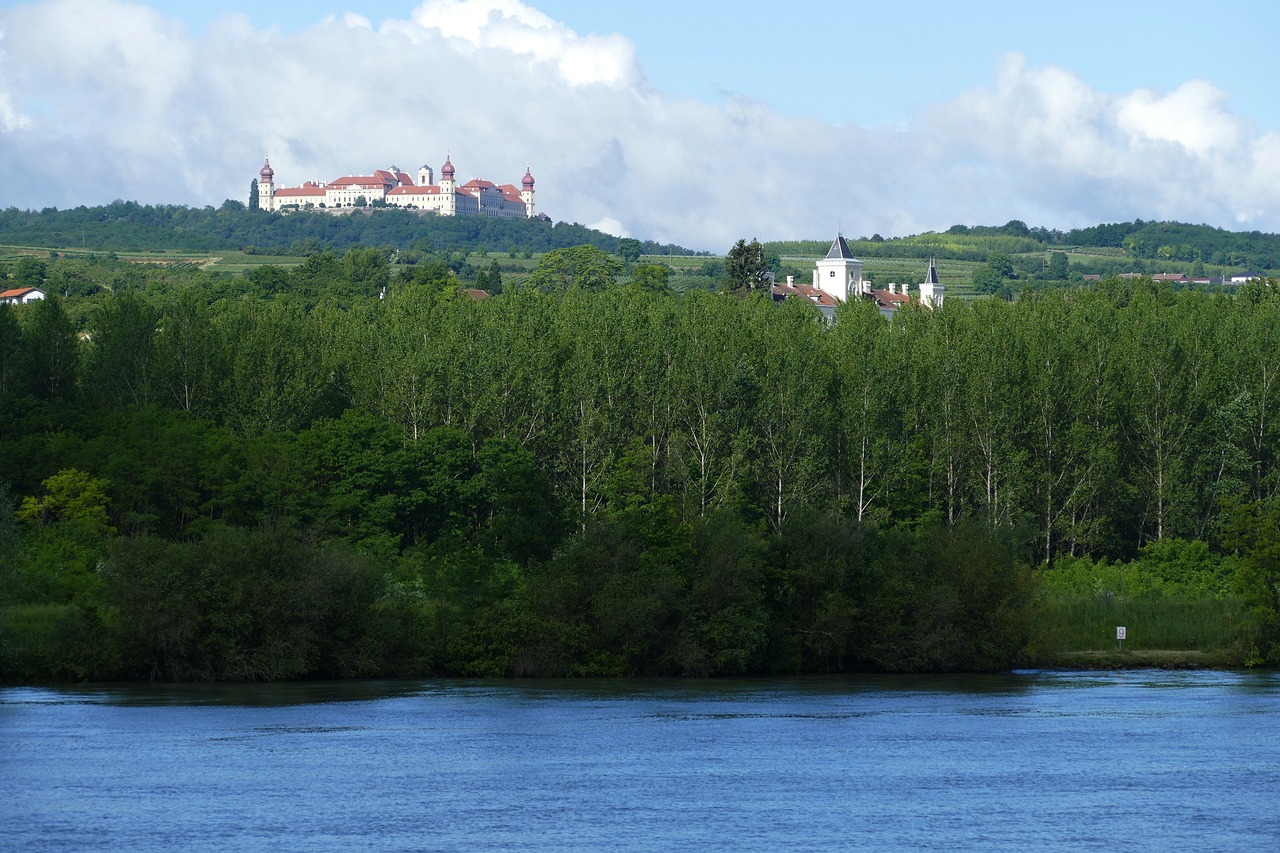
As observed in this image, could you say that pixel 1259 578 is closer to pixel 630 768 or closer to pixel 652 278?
pixel 630 768

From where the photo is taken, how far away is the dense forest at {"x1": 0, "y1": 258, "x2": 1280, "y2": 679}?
57.2 meters

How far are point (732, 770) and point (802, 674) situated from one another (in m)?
24.1

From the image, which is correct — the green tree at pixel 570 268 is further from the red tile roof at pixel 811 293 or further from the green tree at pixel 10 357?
the green tree at pixel 10 357

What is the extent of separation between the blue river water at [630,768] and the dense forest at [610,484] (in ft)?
12.4

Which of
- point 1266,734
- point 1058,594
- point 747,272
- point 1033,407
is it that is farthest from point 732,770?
point 747,272

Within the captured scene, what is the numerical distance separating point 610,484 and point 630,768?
37.2 meters

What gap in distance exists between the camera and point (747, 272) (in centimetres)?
15038

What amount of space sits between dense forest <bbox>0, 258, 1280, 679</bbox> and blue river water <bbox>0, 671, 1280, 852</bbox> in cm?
378

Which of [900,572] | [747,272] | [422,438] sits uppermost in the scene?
[747,272]

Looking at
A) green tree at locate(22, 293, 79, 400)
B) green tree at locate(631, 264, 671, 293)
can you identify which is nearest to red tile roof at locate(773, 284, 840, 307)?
green tree at locate(631, 264, 671, 293)

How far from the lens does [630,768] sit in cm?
3866

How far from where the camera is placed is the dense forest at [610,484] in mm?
57188

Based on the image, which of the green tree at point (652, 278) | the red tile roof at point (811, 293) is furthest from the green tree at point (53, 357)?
the red tile roof at point (811, 293)

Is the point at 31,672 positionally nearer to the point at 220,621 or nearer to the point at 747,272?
the point at 220,621
